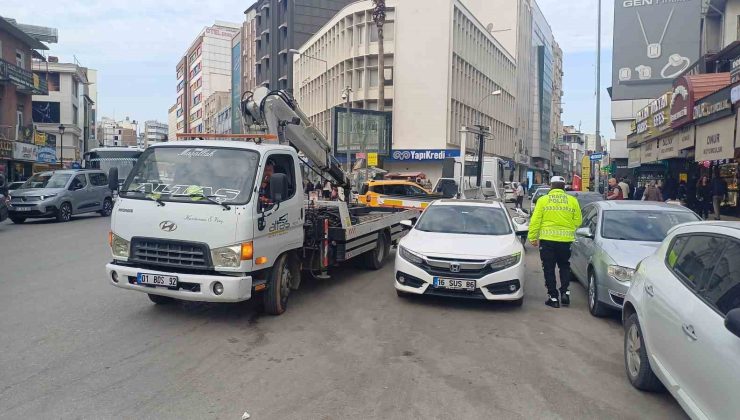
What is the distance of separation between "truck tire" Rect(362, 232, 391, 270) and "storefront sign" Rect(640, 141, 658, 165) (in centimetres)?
1577

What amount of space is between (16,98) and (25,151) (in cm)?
425

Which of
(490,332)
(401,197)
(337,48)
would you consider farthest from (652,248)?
(337,48)

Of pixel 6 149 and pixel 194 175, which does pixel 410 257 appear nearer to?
pixel 194 175

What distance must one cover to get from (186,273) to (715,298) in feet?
16.6

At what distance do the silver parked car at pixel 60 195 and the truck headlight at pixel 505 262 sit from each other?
15841 millimetres

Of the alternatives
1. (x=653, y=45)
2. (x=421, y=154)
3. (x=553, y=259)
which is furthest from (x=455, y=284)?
(x=653, y=45)

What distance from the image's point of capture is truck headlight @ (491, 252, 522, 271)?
7695 mm

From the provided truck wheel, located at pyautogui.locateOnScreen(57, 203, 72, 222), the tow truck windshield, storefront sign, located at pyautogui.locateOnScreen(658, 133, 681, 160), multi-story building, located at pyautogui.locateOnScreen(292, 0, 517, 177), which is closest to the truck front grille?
the tow truck windshield

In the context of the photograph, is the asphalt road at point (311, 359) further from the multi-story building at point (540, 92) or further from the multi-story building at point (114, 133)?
the multi-story building at point (114, 133)

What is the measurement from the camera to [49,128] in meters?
62.4

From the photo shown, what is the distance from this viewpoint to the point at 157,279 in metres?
6.37

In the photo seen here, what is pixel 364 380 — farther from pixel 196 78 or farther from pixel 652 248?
pixel 196 78

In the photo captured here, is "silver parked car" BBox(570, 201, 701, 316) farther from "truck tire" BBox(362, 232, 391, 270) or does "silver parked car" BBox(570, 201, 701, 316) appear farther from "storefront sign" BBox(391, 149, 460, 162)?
"storefront sign" BBox(391, 149, 460, 162)

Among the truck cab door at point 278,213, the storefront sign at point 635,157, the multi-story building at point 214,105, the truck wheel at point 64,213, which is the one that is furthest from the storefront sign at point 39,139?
the multi-story building at point 214,105
